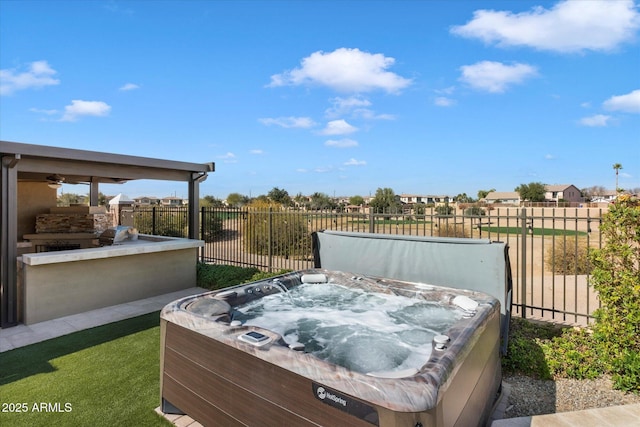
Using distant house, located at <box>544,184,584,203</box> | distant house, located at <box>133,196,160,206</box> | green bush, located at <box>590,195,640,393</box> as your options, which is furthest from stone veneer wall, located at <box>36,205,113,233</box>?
distant house, located at <box>544,184,584,203</box>

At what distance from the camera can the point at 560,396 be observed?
3.08 meters

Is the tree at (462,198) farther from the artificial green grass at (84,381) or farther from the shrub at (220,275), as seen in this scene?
the artificial green grass at (84,381)

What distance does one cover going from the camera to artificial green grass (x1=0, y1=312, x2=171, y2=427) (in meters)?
2.73

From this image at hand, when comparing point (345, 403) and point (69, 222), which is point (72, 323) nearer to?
point (69, 222)

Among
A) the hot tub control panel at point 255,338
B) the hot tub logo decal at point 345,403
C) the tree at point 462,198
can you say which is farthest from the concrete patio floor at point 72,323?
the tree at point 462,198

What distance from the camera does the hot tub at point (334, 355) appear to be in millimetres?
1703

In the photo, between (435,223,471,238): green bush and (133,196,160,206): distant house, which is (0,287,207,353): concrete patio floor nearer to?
(435,223,471,238): green bush

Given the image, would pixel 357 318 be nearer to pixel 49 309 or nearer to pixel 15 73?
pixel 49 309

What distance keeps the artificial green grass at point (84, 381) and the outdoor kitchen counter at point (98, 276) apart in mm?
1181

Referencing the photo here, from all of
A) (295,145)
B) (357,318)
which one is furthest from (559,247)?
(295,145)

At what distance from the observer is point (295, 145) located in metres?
14.7

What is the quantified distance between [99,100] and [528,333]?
1180 centimetres

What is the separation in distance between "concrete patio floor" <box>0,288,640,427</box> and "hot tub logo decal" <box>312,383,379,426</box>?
149 centimetres

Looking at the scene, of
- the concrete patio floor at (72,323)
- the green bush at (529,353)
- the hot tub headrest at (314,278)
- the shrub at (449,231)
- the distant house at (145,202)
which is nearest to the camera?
the green bush at (529,353)
